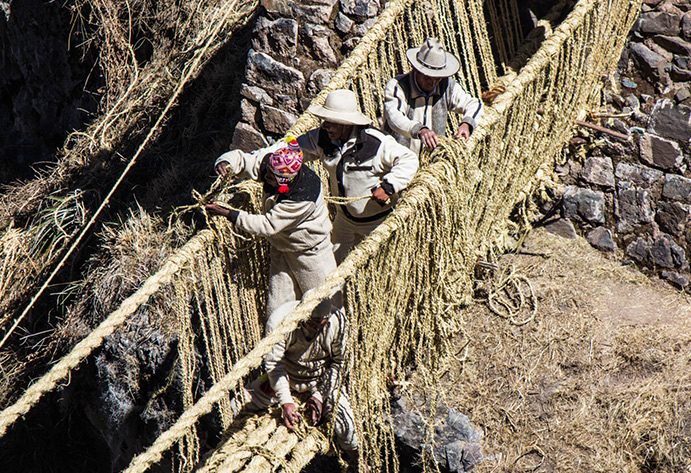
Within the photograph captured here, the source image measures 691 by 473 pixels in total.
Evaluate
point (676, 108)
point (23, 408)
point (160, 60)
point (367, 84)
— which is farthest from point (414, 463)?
point (160, 60)

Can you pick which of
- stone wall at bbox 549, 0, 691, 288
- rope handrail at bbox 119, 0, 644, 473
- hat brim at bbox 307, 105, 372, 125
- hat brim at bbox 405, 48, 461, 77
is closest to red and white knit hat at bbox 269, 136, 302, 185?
hat brim at bbox 307, 105, 372, 125

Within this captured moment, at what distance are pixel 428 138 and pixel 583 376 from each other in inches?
60.3

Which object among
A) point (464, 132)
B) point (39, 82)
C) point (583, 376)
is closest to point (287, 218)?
point (464, 132)

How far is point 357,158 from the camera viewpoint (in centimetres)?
360

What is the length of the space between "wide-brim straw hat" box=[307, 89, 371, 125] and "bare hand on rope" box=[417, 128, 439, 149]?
0.31 m

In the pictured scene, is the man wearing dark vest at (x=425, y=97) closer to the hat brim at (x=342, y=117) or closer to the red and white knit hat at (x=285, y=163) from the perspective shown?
the hat brim at (x=342, y=117)

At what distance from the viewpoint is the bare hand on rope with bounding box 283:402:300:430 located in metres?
3.28

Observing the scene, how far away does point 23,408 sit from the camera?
8.48 feet

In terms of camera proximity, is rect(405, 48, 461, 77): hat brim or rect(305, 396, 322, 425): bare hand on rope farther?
rect(405, 48, 461, 77): hat brim

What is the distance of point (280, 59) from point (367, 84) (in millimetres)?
732

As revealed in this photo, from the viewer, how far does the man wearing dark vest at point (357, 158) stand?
3.47 metres

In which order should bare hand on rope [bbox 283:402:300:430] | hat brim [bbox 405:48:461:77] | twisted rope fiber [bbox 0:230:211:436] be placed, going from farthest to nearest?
hat brim [bbox 405:48:461:77] → bare hand on rope [bbox 283:402:300:430] → twisted rope fiber [bbox 0:230:211:436]

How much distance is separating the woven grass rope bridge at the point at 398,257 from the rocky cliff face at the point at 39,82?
4.13 meters

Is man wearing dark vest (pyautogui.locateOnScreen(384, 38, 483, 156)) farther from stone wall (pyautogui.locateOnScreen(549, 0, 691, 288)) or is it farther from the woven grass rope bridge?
stone wall (pyautogui.locateOnScreen(549, 0, 691, 288))
